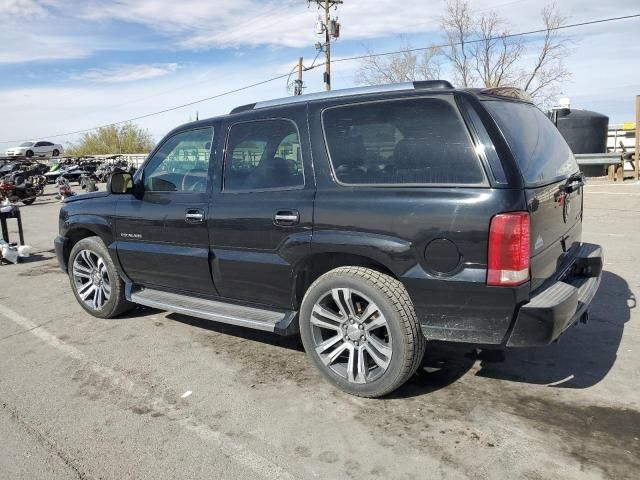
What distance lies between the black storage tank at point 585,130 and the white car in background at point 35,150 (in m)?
41.1

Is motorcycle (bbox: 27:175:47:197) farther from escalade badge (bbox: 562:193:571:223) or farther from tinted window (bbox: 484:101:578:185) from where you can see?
escalade badge (bbox: 562:193:571:223)

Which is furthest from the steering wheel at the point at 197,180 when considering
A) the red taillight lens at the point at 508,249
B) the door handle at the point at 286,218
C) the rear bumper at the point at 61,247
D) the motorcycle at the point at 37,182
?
the motorcycle at the point at 37,182

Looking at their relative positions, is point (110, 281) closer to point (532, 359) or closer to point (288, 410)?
point (288, 410)

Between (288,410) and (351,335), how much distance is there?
614 mm

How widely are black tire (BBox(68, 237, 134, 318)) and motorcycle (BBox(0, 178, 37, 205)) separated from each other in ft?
48.0

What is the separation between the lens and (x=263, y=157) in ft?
12.8

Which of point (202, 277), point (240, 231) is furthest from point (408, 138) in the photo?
point (202, 277)

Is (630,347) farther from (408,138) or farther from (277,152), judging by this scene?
(277,152)

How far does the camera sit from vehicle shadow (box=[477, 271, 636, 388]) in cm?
361

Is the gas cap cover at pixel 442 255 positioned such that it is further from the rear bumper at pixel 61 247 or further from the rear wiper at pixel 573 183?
the rear bumper at pixel 61 247

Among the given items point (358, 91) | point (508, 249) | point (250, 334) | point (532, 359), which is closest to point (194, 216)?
point (250, 334)

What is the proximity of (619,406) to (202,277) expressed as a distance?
9.90 feet

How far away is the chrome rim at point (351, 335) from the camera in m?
3.29

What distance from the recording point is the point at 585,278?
12.4 feet
